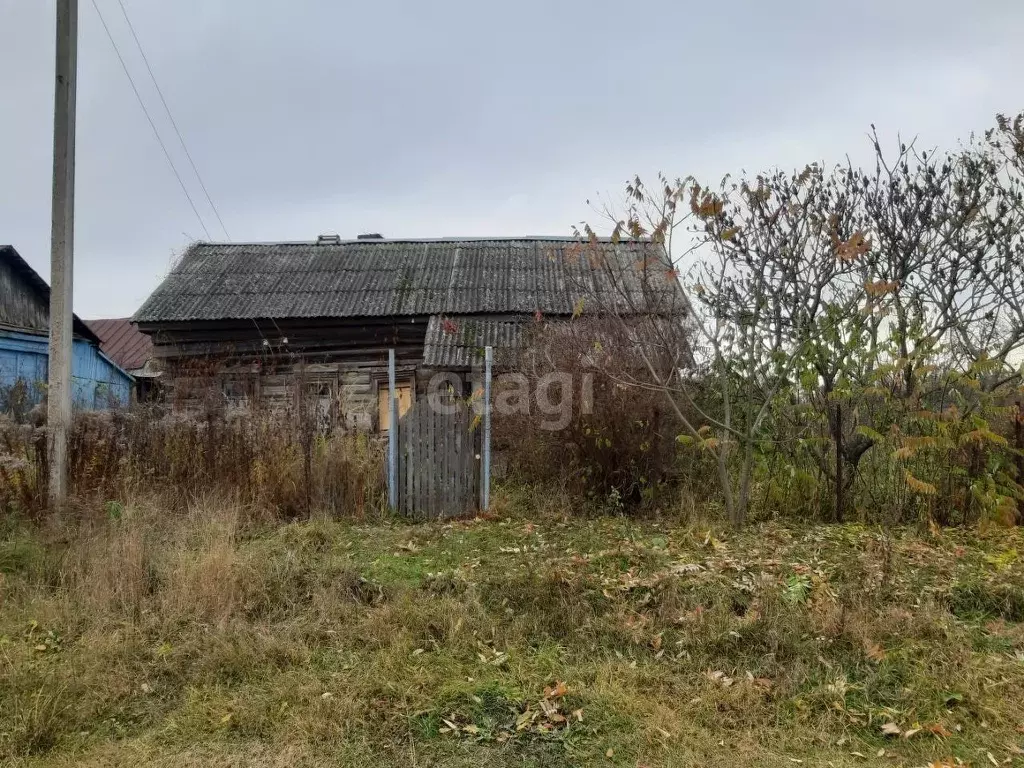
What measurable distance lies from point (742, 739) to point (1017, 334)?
6.67m

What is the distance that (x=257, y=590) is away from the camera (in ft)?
Answer: 15.3

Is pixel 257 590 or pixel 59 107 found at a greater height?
pixel 59 107

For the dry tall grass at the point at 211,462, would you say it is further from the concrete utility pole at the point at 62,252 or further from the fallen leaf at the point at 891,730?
the fallen leaf at the point at 891,730

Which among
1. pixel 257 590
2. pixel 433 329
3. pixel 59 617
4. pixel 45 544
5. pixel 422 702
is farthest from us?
pixel 433 329

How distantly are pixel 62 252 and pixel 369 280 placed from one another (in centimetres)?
930

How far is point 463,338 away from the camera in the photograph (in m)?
13.4

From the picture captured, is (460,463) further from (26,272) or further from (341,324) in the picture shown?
(26,272)

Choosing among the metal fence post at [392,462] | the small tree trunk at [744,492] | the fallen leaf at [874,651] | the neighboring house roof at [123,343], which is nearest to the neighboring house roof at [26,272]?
the neighboring house roof at [123,343]

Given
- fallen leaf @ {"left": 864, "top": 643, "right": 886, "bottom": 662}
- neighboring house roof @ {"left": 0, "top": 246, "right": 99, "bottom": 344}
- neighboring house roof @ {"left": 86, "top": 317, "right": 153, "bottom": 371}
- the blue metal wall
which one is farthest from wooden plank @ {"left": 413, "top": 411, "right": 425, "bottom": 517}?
neighboring house roof @ {"left": 86, "top": 317, "right": 153, "bottom": 371}

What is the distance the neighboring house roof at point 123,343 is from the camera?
24.0 meters

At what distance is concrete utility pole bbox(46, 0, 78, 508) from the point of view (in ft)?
21.2

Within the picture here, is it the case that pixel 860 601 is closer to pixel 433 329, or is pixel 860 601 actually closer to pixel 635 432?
pixel 635 432

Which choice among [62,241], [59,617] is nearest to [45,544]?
[59,617]

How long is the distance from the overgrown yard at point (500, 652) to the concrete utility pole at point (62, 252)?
851 mm
